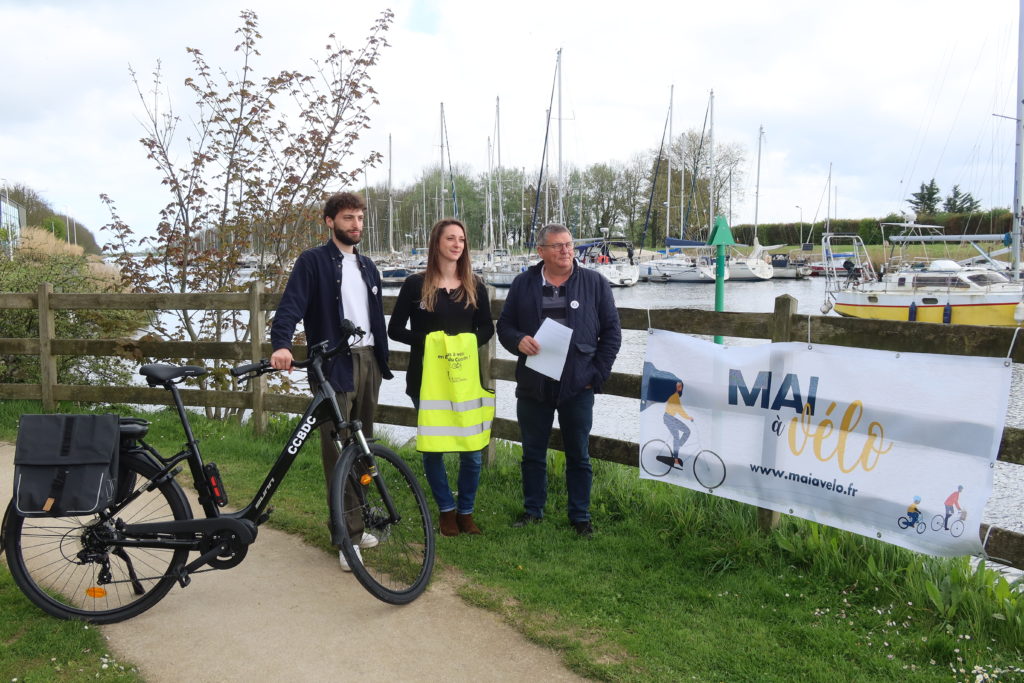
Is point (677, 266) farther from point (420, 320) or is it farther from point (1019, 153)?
point (420, 320)

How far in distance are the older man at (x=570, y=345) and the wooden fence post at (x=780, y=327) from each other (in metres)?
0.90

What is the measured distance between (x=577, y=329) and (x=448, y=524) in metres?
1.45

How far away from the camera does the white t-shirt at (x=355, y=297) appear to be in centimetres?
447

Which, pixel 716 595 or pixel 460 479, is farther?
pixel 460 479

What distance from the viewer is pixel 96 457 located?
11.7 feet

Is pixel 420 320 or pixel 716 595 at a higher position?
pixel 420 320

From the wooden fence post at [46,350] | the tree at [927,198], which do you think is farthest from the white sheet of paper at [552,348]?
the tree at [927,198]

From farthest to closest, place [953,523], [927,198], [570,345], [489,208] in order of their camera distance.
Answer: [927,198] → [489,208] → [570,345] → [953,523]

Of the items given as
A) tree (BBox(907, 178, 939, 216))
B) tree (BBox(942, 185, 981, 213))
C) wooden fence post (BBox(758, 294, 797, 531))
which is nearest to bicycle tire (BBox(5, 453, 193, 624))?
wooden fence post (BBox(758, 294, 797, 531))

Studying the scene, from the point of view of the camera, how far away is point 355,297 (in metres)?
4.51

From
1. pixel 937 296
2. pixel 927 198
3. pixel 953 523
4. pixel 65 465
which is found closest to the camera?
pixel 65 465

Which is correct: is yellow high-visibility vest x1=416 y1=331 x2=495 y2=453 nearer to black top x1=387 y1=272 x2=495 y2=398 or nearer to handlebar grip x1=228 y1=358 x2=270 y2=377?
black top x1=387 y1=272 x2=495 y2=398

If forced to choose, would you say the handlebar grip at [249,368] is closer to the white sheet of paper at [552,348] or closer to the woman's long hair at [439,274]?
the woman's long hair at [439,274]

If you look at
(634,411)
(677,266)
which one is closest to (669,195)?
(677,266)
